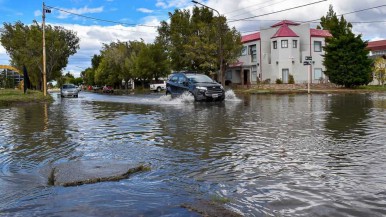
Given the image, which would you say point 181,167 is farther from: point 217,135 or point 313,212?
point 217,135

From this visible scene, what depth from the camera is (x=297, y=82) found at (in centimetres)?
5159

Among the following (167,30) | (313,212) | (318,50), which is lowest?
(313,212)

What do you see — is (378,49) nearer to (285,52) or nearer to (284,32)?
(284,32)

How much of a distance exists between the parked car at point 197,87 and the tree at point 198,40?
2159cm

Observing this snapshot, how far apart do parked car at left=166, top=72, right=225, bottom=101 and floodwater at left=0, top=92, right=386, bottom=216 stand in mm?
11290

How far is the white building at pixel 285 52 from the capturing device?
51.9m

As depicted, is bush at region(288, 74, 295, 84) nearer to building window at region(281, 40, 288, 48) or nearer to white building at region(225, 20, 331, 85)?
white building at region(225, 20, 331, 85)

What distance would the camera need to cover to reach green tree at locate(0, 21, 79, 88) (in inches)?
1940

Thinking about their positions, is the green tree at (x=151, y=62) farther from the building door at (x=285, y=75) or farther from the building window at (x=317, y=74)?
the building window at (x=317, y=74)

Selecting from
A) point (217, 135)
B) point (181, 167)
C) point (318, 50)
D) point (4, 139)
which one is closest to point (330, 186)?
point (181, 167)

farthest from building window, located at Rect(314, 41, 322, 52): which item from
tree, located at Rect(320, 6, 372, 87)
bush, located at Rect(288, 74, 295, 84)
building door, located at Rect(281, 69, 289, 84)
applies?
A: tree, located at Rect(320, 6, 372, 87)

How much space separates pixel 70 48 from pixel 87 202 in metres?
53.9

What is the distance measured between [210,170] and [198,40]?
45.7 m

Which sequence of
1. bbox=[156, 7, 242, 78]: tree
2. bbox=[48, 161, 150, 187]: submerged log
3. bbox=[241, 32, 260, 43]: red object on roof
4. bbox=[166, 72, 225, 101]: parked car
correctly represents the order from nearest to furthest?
bbox=[48, 161, 150, 187]: submerged log, bbox=[166, 72, 225, 101]: parked car, bbox=[156, 7, 242, 78]: tree, bbox=[241, 32, 260, 43]: red object on roof
